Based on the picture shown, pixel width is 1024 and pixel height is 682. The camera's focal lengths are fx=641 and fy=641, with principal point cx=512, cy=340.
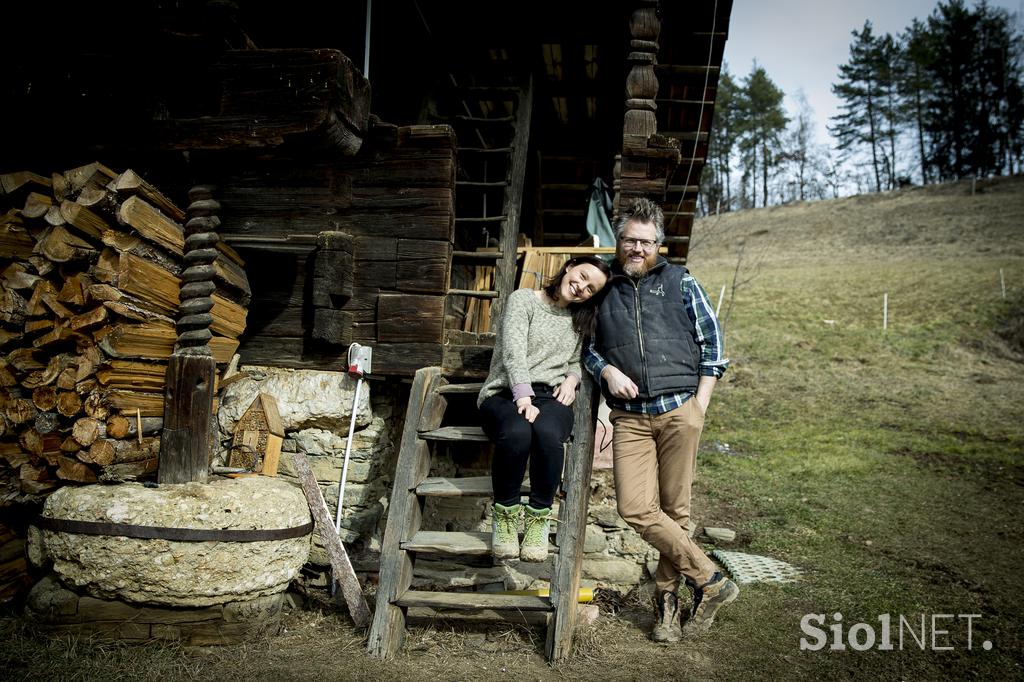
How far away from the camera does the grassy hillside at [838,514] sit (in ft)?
11.1

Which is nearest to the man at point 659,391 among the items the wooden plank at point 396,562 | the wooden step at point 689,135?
the wooden plank at point 396,562

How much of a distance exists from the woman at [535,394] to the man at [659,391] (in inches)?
6.9

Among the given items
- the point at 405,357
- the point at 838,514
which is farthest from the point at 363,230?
the point at 838,514

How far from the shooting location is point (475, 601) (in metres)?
3.43

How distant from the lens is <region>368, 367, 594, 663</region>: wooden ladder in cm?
342

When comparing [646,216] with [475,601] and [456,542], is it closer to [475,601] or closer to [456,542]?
[456,542]

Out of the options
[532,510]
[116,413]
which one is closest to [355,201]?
[116,413]

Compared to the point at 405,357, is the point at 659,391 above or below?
below

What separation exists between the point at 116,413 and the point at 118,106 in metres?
2.22

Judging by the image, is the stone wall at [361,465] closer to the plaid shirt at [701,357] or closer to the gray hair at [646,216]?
the plaid shirt at [701,357]

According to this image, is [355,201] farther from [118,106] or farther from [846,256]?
[846,256]

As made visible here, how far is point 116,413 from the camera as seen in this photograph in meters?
3.89

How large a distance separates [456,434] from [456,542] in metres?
0.64

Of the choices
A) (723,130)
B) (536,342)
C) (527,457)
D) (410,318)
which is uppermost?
(723,130)
